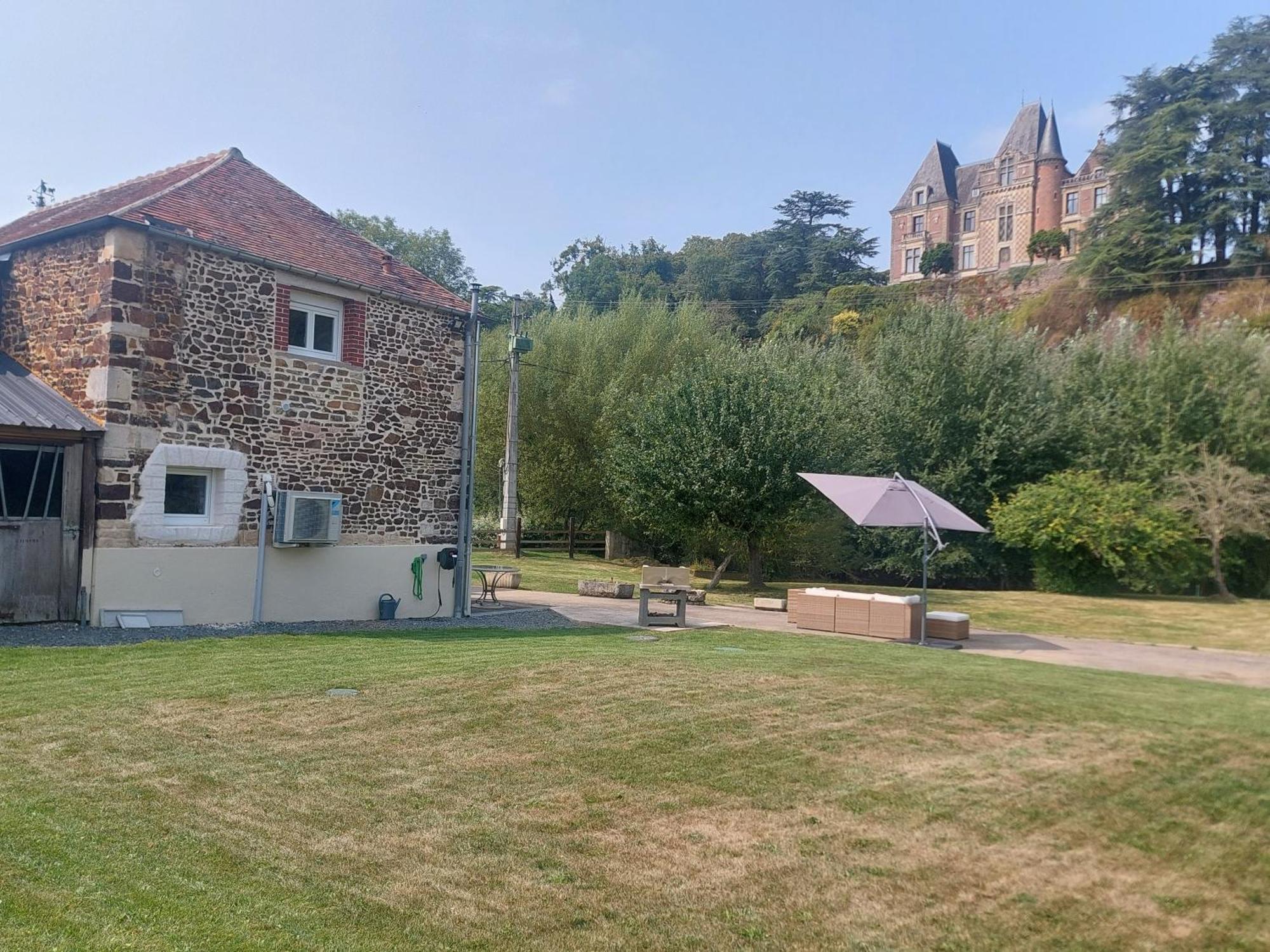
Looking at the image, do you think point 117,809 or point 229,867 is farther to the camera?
point 117,809

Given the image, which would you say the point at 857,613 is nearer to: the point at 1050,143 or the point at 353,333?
the point at 353,333

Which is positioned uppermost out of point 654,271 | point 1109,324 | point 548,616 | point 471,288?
point 654,271

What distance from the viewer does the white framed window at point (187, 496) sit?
1180cm

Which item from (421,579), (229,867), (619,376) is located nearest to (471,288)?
Result: (421,579)

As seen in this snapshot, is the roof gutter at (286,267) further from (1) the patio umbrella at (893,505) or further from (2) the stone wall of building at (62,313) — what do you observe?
(1) the patio umbrella at (893,505)

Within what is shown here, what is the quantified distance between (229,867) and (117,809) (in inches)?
42.9

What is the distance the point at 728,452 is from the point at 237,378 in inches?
456

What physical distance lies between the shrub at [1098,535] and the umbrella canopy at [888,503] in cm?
889

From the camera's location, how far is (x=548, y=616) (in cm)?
1497

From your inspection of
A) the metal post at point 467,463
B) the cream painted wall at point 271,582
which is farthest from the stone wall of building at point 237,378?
the cream painted wall at point 271,582

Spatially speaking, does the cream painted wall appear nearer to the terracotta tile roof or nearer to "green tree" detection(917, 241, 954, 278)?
the terracotta tile roof

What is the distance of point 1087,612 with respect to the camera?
18031 millimetres

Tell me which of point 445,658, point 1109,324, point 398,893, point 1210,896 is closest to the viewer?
point 1210,896

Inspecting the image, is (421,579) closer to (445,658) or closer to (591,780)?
(445,658)
